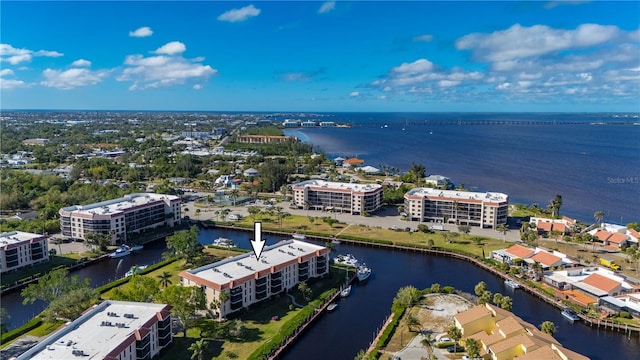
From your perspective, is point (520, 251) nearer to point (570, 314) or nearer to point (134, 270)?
point (570, 314)

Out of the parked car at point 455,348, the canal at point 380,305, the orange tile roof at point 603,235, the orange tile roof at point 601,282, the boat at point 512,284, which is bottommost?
the canal at point 380,305

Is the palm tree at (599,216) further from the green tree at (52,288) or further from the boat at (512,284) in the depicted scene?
the green tree at (52,288)

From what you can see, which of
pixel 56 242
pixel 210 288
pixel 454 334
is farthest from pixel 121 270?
pixel 454 334

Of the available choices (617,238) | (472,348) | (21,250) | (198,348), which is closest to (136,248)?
(21,250)

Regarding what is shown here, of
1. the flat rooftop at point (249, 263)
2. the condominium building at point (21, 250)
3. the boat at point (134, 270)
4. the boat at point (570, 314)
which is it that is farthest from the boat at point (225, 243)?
the boat at point (570, 314)

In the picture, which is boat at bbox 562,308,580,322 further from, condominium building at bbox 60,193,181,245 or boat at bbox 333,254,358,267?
condominium building at bbox 60,193,181,245
